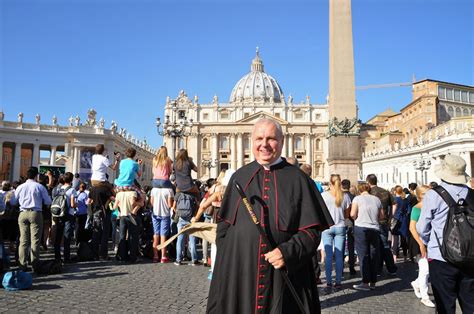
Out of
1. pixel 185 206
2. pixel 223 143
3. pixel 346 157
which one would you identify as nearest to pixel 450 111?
pixel 223 143

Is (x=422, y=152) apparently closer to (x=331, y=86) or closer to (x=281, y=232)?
(x=331, y=86)

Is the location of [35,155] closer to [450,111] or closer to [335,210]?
[335,210]

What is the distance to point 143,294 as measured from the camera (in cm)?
506

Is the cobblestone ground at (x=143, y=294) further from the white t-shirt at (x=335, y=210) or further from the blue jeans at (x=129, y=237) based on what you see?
the white t-shirt at (x=335, y=210)

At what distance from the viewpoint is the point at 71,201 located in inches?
293

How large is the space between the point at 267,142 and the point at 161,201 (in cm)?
529

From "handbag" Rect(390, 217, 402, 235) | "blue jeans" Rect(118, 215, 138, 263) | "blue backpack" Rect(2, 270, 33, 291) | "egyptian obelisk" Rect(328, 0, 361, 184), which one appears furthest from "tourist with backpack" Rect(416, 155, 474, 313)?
"egyptian obelisk" Rect(328, 0, 361, 184)

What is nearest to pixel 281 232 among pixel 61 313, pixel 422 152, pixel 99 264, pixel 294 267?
pixel 294 267

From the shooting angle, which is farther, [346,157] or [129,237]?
[346,157]

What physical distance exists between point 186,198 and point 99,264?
2.08m

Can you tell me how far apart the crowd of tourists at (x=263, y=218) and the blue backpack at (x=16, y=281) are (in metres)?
0.92

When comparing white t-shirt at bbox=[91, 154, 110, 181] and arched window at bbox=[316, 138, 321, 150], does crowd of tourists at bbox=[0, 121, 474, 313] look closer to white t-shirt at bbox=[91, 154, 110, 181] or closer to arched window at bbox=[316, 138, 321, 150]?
white t-shirt at bbox=[91, 154, 110, 181]

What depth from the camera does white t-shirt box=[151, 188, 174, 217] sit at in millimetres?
7445

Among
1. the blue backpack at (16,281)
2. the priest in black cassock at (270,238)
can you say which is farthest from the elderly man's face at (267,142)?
the blue backpack at (16,281)
